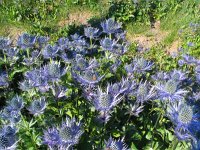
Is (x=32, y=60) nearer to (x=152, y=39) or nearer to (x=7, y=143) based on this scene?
(x=7, y=143)

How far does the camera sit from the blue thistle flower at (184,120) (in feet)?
9.24

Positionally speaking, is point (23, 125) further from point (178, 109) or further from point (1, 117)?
point (178, 109)

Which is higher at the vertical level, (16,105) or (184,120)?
(184,120)

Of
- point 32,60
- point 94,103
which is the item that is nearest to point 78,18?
point 32,60

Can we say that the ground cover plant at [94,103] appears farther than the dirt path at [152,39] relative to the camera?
No

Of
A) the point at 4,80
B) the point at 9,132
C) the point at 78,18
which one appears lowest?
the point at 78,18

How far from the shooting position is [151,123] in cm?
371

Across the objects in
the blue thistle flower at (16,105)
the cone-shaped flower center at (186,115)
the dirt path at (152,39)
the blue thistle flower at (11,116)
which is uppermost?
the cone-shaped flower center at (186,115)

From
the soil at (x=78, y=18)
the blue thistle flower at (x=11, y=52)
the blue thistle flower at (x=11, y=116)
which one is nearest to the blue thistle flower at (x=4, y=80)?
the blue thistle flower at (x=11, y=52)

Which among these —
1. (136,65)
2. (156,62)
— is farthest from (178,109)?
(156,62)

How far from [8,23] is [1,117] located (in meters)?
3.91

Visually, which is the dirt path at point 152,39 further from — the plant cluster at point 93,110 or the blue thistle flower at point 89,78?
the blue thistle flower at point 89,78

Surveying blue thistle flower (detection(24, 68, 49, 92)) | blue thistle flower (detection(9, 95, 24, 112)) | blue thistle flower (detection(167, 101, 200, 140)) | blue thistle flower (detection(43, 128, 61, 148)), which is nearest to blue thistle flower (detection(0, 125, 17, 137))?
blue thistle flower (detection(43, 128, 61, 148))

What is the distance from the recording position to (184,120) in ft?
9.22
